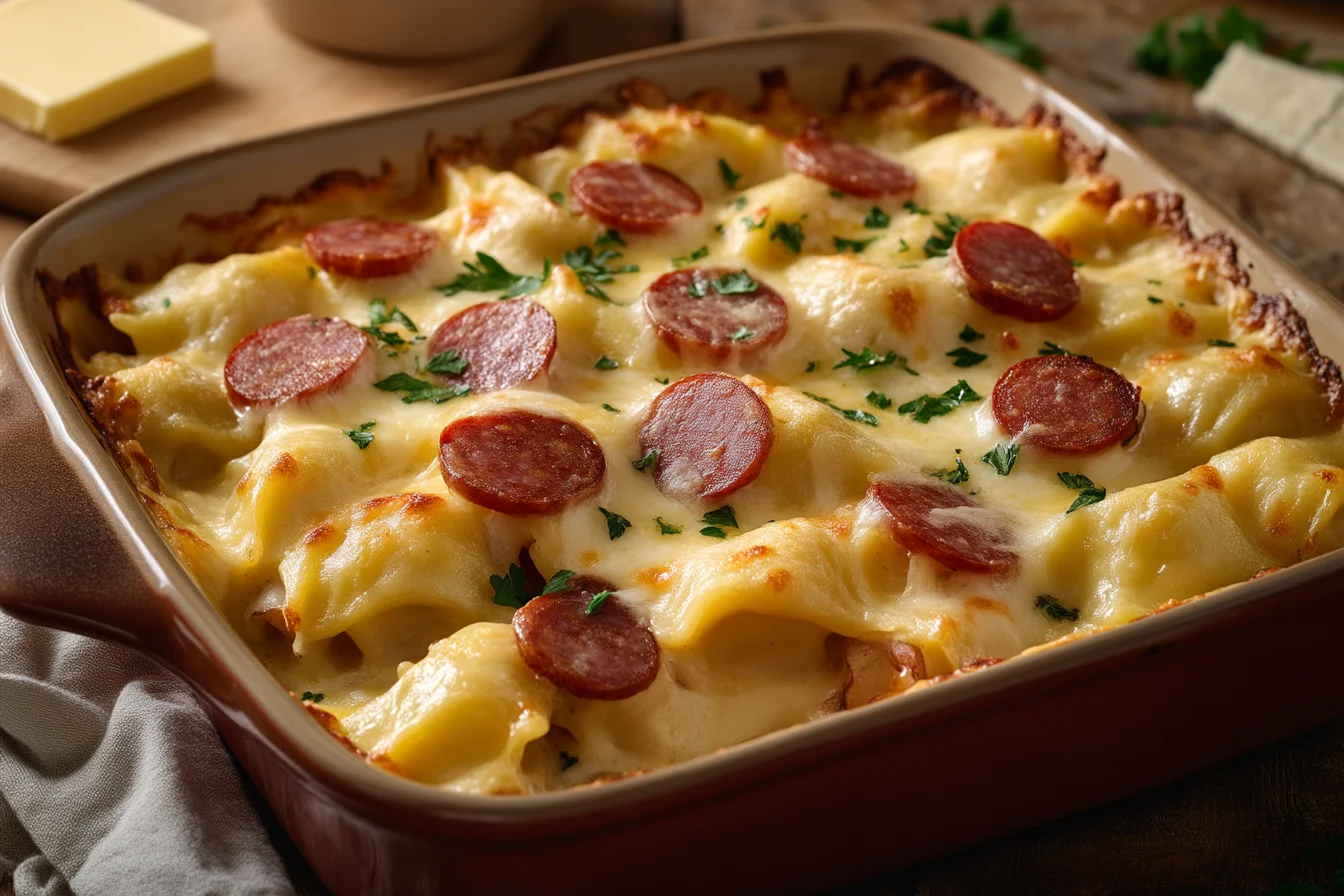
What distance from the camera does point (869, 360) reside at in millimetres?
3365

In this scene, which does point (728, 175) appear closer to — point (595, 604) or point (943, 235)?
point (943, 235)

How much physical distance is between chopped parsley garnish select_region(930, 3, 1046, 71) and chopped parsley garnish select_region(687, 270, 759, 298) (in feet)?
8.36

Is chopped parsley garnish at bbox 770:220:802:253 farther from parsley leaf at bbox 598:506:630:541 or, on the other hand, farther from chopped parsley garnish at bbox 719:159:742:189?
parsley leaf at bbox 598:506:630:541

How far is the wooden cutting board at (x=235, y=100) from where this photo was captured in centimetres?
442

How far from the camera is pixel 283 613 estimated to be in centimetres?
272

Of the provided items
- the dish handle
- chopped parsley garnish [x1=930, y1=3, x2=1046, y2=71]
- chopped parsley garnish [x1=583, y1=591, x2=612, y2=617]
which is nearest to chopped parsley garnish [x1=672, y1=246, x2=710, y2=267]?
chopped parsley garnish [x1=583, y1=591, x2=612, y2=617]

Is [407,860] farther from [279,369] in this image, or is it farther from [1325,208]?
[1325,208]

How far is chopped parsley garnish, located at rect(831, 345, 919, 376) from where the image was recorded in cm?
336

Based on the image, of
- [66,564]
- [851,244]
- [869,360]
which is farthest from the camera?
[851,244]

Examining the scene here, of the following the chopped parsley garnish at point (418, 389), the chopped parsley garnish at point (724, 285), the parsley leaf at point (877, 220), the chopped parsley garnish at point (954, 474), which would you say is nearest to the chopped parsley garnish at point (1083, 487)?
the chopped parsley garnish at point (954, 474)

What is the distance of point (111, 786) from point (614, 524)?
107 cm

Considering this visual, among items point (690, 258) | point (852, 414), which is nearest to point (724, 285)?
point (690, 258)

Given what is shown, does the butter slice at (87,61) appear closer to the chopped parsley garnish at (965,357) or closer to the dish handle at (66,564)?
the dish handle at (66,564)

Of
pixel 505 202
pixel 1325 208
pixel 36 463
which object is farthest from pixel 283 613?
pixel 1325 208
